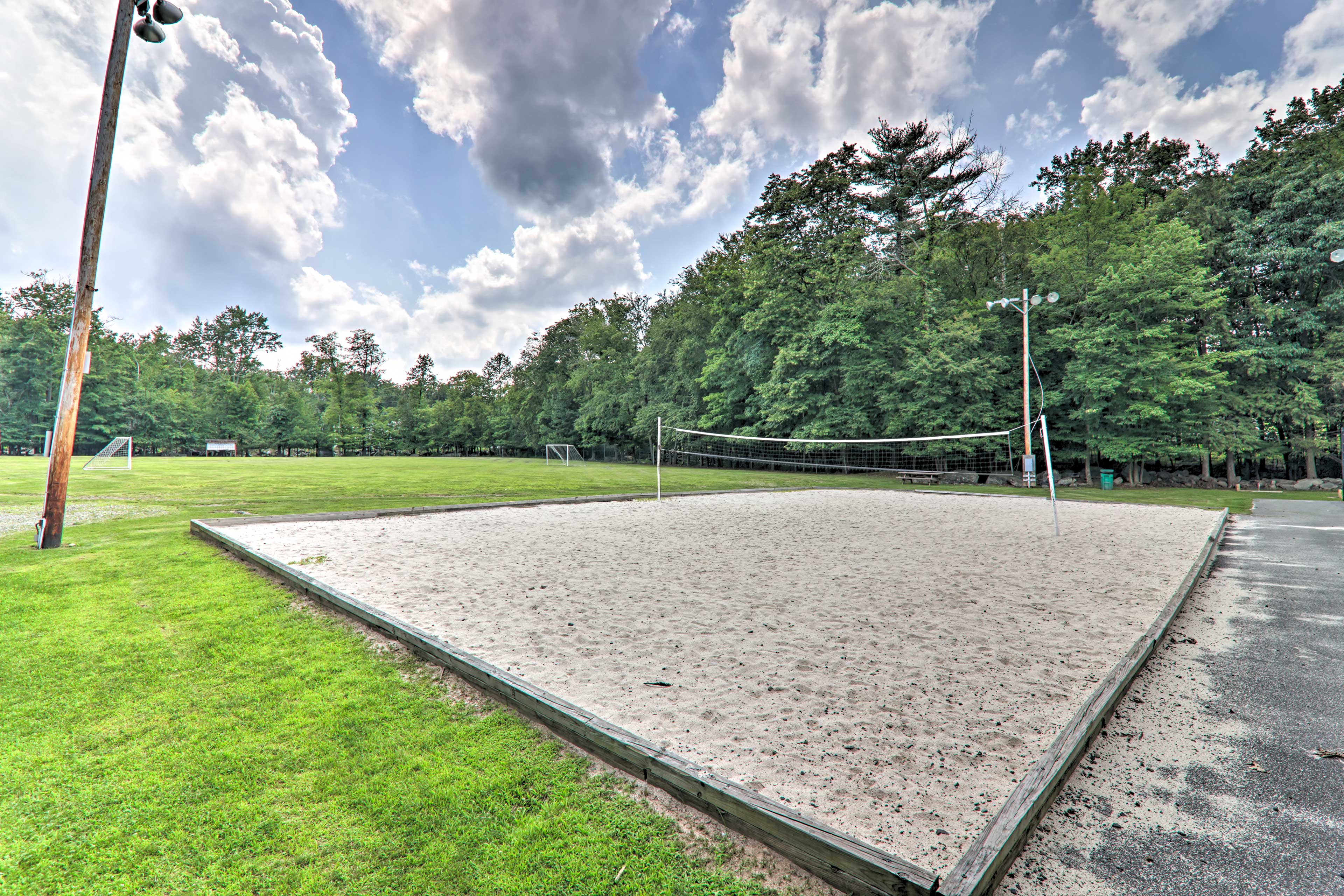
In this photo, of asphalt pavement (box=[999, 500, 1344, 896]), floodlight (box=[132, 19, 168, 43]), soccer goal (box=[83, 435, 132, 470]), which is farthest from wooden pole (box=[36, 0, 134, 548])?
soccer goal (box=[83, 435, 132, 470])

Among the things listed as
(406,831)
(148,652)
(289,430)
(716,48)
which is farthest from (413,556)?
(289,430)

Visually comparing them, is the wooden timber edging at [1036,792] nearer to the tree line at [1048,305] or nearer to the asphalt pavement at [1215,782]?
the asphalt pavement at [1215,782]

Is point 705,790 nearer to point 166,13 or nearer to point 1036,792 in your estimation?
point 1036,792

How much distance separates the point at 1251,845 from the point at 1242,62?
3217 centimetres

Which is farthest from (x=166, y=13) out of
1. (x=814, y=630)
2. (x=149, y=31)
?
(x=814, y=630)

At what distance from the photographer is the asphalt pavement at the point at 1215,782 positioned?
1.66 metres

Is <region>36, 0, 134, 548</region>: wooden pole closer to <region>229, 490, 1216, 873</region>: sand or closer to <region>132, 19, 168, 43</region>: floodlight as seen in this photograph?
<region>132, 19, 168, 43</region>: floodlight

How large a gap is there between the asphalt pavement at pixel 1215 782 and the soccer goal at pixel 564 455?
A: 118ft

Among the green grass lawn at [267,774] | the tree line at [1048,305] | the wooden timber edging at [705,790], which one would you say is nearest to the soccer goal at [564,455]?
the tree line at [1048,305]

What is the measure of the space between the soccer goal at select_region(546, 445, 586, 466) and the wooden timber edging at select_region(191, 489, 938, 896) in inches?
1386

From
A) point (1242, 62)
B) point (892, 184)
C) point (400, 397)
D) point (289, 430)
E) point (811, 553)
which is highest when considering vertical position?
point (1242, 62)

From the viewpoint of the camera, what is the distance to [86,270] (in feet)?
20.4

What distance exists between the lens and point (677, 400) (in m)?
36.4

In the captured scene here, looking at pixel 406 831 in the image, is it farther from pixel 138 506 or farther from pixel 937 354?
pixel 937 354
